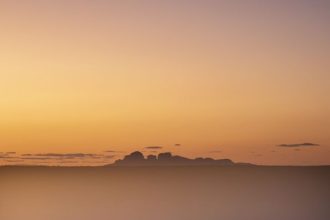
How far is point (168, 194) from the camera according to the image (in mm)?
5344

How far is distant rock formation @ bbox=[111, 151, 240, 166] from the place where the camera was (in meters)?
5.08

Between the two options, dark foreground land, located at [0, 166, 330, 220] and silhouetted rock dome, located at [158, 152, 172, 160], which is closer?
silhouetted rock dome, located at [158, 152, 172, 160]

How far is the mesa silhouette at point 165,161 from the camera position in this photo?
508 cm

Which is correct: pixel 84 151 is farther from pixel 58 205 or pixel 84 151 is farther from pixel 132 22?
pixel 132 22

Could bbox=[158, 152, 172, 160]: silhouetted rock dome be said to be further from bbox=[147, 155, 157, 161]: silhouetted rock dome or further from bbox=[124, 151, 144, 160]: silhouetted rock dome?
bbox=[124, 151, 144, 160]: silhouetted rock dome

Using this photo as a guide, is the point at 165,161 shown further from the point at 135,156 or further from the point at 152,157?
the point at 135,156

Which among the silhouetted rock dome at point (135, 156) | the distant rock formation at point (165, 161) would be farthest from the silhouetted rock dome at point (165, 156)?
the silhouetted rock dome at point (135, 156)

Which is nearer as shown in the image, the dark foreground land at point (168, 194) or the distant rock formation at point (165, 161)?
the distant rock formation at point (165, 161)

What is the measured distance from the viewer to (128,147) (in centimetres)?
504

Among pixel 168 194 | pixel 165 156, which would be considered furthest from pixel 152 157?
pixel 168 194

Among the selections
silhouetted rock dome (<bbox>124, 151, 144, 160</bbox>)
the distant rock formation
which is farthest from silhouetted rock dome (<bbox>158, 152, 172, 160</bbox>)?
silhouetted rock dome (<bbox>124, 151, 144, 160</bbox>)

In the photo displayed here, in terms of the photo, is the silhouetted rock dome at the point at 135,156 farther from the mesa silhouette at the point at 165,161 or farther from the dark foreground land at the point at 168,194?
the dark foreground land at the point at 168,194

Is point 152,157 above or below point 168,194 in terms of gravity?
above

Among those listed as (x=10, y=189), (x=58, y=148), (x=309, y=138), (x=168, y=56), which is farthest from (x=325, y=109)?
(x=10, y=189)
